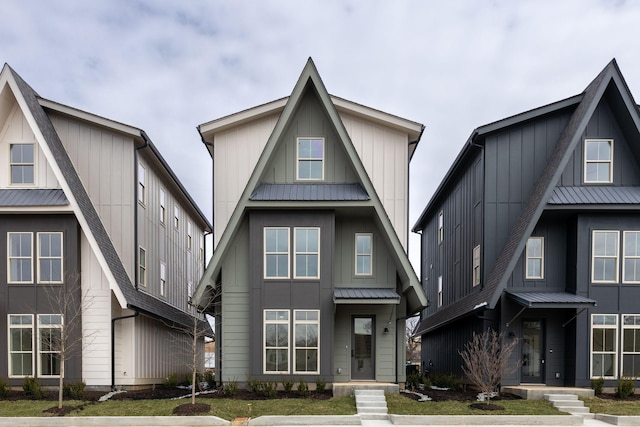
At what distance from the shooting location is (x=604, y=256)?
16578mm

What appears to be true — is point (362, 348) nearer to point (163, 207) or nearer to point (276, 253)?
point (276, 253)

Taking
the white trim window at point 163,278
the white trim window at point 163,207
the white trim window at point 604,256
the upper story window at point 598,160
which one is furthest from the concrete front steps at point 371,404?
the white trim window at point 163,207

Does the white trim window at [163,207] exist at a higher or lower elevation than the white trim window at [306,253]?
higher

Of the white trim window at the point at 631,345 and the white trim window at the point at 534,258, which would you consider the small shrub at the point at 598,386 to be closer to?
the white trim window at the point at 631,345

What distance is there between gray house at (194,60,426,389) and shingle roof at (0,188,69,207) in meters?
5.61

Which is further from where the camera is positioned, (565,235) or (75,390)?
(565,235)

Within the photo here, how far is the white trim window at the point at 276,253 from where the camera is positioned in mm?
16234

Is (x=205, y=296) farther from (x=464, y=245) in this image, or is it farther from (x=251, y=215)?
(x=464, y=245)

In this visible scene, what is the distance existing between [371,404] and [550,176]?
1014 cm

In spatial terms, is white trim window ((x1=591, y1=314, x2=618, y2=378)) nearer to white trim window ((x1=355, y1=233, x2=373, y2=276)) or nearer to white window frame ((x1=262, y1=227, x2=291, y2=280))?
white trim window ((x1=355, y1=233, x2=373, y2=276))

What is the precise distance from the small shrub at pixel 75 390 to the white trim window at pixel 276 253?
710 centimetres

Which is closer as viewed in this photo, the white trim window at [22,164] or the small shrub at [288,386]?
the small shrub at [288,386]

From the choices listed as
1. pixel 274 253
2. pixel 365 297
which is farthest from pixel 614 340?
pixel 274 253

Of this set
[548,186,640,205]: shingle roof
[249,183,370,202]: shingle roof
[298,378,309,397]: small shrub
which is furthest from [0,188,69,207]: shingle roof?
[548,186,640,205]: shingle roof
